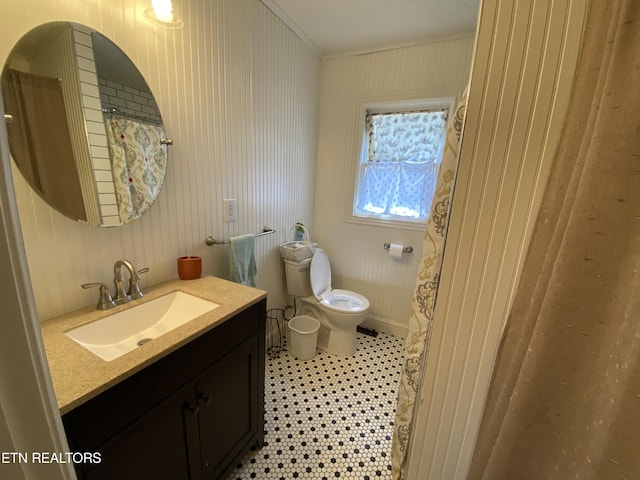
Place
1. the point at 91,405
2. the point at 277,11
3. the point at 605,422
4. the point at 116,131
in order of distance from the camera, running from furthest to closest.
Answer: the point at 277,11
the point at 116,131
the point at 91,405
the point at 605,422

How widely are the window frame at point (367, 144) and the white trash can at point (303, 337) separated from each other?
38.5 inches

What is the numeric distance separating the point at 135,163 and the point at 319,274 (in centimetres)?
152

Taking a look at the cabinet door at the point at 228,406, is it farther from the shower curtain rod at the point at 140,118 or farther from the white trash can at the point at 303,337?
the shower curtain rod at the point at 140,118

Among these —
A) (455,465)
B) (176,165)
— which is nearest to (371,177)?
(176,165)

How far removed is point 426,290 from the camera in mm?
926

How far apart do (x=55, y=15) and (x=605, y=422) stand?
1822 millimetres

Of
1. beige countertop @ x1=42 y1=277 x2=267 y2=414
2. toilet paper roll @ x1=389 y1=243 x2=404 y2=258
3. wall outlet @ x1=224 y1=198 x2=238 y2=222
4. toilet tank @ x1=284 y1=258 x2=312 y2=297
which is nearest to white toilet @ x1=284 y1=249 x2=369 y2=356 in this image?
toilet tank @ x1=284 y1=258 x2=312 y2=297

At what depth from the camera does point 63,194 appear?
0.94m

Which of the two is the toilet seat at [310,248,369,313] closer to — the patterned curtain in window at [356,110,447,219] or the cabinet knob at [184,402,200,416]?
the patterned curtain in window at [356,110,447,219]

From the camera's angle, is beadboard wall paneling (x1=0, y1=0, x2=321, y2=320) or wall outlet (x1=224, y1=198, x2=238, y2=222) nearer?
beadboard wall paneling (x1=0, y1=0, x2=321, y2=320)

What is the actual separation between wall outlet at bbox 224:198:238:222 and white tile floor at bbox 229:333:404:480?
45.7 inches

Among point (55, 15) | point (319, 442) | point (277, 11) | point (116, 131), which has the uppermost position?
point (277, 11)

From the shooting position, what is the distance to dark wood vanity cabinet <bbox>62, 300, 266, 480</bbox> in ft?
2.29

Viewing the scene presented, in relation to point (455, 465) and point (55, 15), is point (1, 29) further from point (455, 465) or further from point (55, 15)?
point (455, 465)
